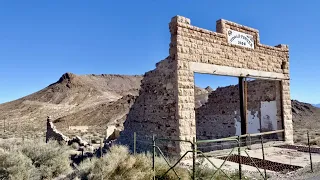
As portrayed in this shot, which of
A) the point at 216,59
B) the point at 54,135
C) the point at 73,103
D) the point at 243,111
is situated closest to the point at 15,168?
the point at 216,59

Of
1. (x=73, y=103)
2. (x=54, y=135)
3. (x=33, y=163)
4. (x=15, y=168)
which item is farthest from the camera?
(x=73, y=103)

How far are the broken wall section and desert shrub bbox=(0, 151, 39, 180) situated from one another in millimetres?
3978

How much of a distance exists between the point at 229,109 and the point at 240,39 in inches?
243

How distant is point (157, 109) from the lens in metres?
11.2

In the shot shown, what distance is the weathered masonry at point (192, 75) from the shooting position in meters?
10.2

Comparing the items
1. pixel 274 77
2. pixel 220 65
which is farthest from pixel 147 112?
pixel 274 77

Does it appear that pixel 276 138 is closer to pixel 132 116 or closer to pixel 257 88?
pixel 257 88

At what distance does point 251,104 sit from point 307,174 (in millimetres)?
7943

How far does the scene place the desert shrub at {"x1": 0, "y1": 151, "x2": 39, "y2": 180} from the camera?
30.1ft

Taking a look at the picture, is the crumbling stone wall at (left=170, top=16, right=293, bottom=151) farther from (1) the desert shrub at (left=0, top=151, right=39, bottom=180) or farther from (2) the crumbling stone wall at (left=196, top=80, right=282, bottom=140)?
(1) the desert shrub at (left=0, top=151, right=39, bottom=180)

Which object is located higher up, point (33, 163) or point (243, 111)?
point (243, 111)

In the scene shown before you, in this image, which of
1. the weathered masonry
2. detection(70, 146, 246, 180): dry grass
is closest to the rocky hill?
the weathered masonry

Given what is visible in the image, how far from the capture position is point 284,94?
14.3 metres

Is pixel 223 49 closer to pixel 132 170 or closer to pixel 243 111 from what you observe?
pixel 243 111
